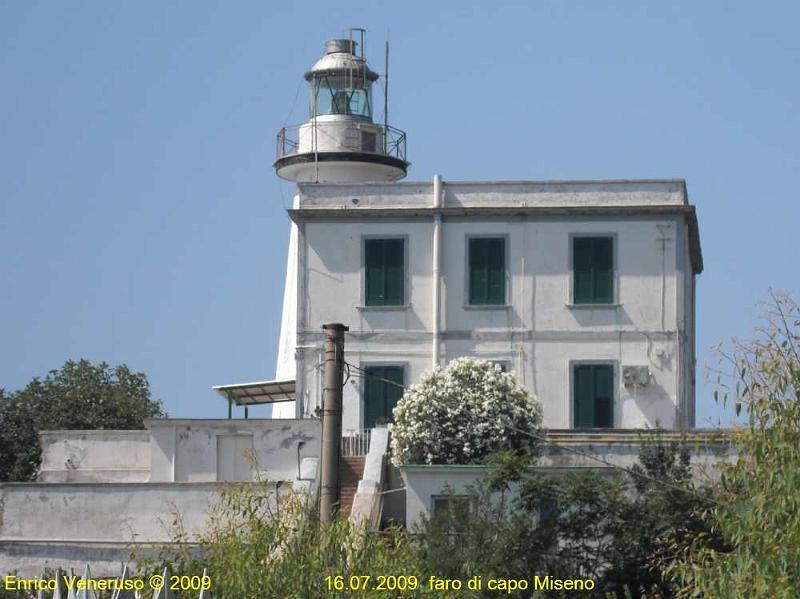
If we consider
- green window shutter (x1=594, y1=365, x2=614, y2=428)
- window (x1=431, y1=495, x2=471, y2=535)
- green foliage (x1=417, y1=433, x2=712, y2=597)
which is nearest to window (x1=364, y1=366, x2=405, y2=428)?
green window shutter (x1=594, y1=365, x2=614, y2=428)

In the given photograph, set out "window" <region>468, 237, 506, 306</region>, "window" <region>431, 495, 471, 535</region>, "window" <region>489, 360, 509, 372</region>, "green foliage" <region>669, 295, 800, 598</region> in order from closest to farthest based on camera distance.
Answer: "green foliage" <region>669, 295, 800, 598</region> < "window" <region>431, 495, 471, 535</region> < "window" <region>489, 360, 509, 372</region> < "window" <region>468, 237, 506, 306</region>

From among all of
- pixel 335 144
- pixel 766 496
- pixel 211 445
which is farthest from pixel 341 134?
pixel 766 496

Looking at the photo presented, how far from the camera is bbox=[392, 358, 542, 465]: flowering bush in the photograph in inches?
1247

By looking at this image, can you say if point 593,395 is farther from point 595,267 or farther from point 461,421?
point 461,421

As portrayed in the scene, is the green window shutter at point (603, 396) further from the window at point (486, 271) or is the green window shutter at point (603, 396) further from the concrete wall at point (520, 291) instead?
the window at point (486, 271)

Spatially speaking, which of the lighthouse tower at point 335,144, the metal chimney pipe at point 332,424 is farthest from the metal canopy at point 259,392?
the metal chimney pipe at point 332,424

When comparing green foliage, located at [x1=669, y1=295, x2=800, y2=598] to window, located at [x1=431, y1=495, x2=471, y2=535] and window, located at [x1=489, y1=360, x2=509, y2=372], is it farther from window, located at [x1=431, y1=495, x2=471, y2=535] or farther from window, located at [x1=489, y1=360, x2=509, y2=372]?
window, located at [x1=489, y1=360, x2=509, y2=372]

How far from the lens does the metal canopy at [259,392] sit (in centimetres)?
4053

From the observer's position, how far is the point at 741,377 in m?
21.3

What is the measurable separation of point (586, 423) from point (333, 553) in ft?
41.0

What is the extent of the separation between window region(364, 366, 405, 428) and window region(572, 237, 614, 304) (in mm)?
3780

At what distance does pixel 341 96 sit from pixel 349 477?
15.1 meters

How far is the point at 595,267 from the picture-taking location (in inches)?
1438

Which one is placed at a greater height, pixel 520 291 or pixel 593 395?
pixel 520 291
